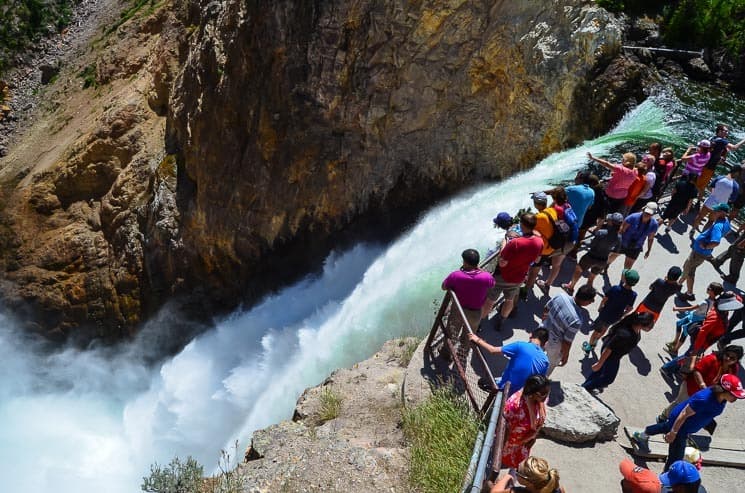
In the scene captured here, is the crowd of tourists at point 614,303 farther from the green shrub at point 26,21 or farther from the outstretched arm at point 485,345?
the green shrub at point 26,21

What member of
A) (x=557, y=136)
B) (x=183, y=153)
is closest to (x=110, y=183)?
(x=183, y=153)

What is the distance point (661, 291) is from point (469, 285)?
2.23m

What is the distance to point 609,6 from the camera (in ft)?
52.0

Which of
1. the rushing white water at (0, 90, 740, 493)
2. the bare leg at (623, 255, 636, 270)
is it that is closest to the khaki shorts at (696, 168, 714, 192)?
the rushing white water at (0, 90, 740, 493)

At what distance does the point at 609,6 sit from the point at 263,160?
11.3 m

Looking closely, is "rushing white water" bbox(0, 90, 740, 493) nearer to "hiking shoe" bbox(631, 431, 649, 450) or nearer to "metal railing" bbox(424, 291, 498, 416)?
"metal railing" bbox(424, 291, 498, 416)

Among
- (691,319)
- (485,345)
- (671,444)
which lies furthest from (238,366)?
(671,444)

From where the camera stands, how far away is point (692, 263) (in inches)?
288

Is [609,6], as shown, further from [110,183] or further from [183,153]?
[110,183]

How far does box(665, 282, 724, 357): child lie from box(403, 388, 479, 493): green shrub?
2998 millimetres

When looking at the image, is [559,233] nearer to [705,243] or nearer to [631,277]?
[631,277]

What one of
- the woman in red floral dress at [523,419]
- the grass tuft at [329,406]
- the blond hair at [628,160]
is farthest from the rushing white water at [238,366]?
the woman in red floral dress at [523,419]

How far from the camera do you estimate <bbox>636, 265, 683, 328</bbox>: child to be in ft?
18.9

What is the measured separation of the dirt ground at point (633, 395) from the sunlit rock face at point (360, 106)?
19.3 ft
